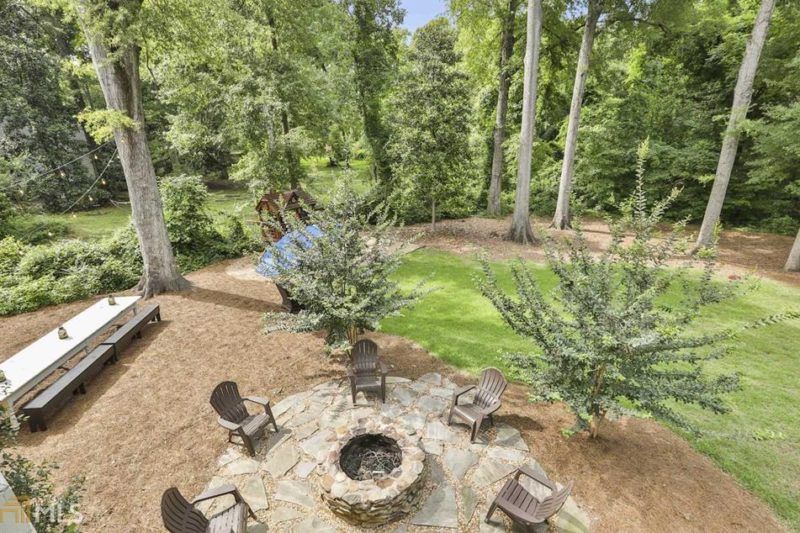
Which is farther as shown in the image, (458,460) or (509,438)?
(509,438)

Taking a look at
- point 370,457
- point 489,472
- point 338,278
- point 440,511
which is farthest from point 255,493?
point 338,278

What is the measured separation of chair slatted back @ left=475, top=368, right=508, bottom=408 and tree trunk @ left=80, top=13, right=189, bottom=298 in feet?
30.0

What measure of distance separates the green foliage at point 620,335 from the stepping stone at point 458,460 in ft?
4.42

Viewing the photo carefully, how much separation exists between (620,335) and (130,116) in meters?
11.2

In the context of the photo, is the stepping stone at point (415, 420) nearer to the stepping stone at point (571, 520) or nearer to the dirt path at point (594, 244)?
the stepping stone at point (571, 520)

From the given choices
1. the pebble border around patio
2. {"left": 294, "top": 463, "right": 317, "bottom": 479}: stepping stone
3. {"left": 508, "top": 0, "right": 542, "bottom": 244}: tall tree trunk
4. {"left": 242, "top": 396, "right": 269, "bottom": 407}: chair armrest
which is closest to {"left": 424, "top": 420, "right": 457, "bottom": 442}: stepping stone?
the pebble border around patio

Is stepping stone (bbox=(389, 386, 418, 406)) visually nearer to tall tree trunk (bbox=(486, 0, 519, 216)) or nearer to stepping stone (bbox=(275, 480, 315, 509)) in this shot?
stepping stone (bbox=(275, 480, 315, 509))

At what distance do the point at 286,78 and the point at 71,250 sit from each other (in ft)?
30.4

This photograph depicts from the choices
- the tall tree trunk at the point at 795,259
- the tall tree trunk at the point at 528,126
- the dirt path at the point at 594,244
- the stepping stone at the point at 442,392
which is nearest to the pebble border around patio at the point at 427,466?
the stepping stone at the point at 442,392

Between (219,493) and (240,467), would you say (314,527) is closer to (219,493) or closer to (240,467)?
(219,493)

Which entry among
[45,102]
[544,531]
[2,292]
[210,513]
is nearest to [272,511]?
[210,513]

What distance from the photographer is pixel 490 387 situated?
566cm

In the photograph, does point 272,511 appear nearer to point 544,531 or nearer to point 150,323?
point 544,531

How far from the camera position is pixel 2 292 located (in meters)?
9.54
